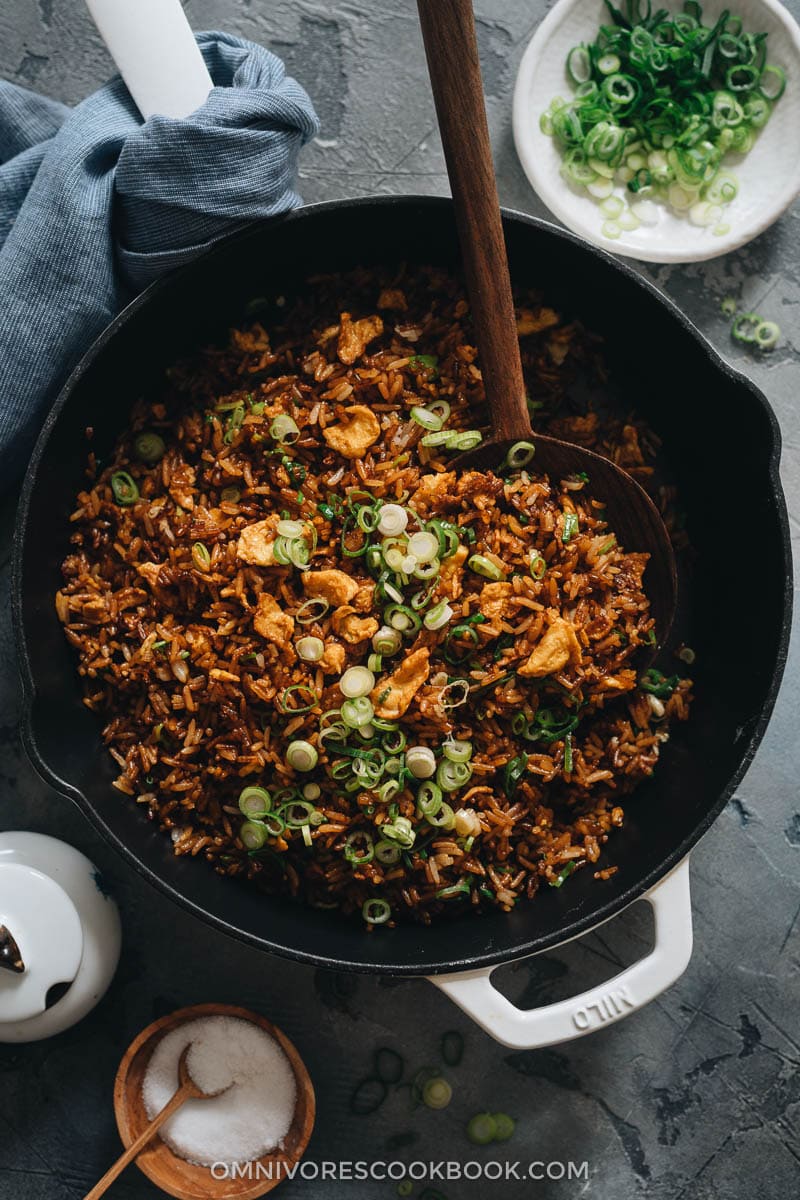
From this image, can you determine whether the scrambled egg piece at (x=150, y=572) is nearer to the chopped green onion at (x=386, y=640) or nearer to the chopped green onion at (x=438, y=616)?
the chopped green onion at (x=386, y=640)

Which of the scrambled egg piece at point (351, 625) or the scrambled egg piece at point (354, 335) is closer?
the scrambled egg piece at point (351, 625)

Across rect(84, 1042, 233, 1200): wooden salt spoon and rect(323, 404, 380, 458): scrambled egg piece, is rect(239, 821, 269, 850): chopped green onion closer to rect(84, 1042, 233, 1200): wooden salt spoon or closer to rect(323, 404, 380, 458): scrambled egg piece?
rect(84, 1042, 233, 1200): wooden salt spoon

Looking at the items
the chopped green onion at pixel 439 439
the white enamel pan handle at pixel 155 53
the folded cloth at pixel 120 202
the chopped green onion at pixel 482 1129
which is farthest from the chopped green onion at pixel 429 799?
the white enamel pan handle at pixel 155 53

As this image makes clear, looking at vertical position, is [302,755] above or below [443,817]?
above

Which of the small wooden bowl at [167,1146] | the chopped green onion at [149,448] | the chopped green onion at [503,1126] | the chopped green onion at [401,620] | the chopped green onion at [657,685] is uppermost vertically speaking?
the chopped green onion at [149,448]

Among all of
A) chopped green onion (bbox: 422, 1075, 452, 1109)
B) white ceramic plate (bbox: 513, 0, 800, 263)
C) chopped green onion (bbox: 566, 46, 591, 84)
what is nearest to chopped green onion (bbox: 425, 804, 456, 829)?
chopped green onion (bbox: 422, 1075, 452, 1109)

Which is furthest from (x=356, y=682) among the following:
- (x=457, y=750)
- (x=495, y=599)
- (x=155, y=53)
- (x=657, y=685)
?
(x=155, y=53)

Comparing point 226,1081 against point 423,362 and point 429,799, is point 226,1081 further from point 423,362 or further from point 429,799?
point 423,362
